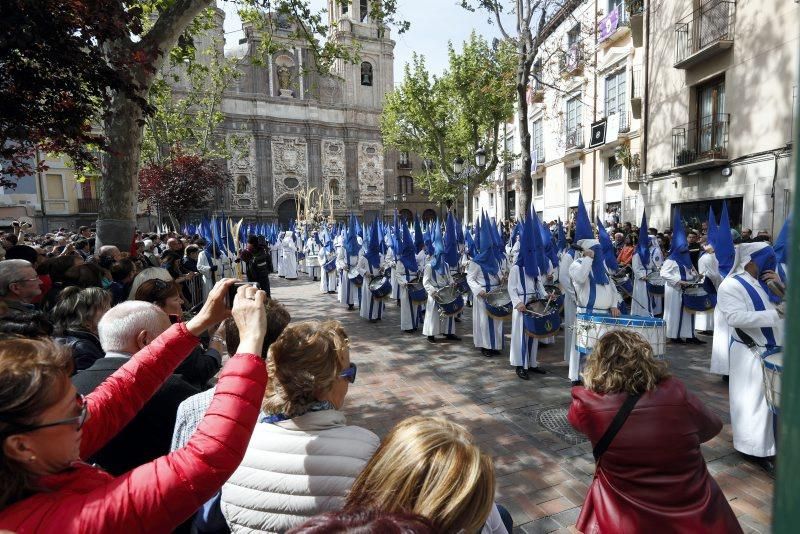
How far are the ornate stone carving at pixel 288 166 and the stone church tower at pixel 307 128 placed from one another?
0.26 feet

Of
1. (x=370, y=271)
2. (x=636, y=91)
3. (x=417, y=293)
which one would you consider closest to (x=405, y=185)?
(x=636, y=91)

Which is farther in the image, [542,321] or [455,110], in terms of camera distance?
[455,110]

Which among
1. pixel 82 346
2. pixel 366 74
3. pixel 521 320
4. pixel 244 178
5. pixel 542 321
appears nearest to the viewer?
pixel 82 346

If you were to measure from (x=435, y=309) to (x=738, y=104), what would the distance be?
10849mm

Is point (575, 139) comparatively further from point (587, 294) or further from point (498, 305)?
point (587, 294)

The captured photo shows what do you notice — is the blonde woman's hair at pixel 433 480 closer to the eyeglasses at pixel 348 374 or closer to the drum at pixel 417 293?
the eyeglasses at pixel 348 374

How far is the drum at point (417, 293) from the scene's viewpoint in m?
9.48

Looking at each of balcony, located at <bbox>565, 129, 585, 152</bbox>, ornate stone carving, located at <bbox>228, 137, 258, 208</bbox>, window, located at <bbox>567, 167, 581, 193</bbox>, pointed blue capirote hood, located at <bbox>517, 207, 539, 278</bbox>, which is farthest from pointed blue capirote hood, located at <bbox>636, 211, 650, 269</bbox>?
ornate stone carving, located at <bbox>228, 137, 258, 208</bbox>

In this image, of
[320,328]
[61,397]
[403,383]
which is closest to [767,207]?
[403,383]

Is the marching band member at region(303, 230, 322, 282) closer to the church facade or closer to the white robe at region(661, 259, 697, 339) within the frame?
the white robe at region(661, 259, 697, 339)

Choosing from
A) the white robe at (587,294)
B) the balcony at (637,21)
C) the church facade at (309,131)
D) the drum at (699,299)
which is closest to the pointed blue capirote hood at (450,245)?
the white robe at (587,294)

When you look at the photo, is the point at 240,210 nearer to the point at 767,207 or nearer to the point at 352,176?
the point at 352,176

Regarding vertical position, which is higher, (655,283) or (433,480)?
(433,480)

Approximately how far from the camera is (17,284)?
3.69 m
